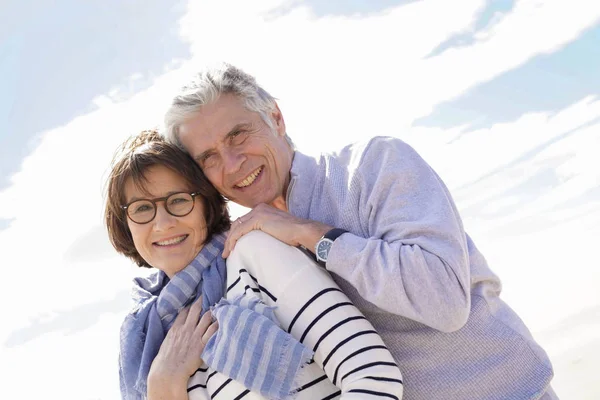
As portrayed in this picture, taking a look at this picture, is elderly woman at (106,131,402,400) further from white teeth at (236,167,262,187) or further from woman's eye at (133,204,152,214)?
white teeth at (236,167,262,187)

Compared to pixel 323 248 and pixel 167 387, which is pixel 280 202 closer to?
pixel 323 248

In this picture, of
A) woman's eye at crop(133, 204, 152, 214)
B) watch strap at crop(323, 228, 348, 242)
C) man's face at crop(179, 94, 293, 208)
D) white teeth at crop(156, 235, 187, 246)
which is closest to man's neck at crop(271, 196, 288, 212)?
man's face at crop(179, 94, 293, 208)

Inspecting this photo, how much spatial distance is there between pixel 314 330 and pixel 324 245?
0.36 m

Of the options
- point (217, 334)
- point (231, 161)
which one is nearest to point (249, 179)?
point (231, 161)

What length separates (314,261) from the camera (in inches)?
103

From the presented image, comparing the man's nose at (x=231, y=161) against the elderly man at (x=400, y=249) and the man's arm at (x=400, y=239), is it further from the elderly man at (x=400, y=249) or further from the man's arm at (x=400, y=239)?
the man's arm at (x=400, y=239)

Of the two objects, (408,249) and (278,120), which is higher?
(278,120)

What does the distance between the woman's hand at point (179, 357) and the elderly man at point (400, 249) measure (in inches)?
13.5

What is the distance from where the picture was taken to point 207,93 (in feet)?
10.2

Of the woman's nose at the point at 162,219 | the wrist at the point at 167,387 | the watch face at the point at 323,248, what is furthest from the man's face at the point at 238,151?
the wrist at the point at 167,387

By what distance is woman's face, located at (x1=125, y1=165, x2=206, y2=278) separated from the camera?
3.03 m

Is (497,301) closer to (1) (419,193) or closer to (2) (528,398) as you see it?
(2) (528,398)

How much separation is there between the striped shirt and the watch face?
0.05 metres

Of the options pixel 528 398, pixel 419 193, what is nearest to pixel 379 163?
pixel 419 193
